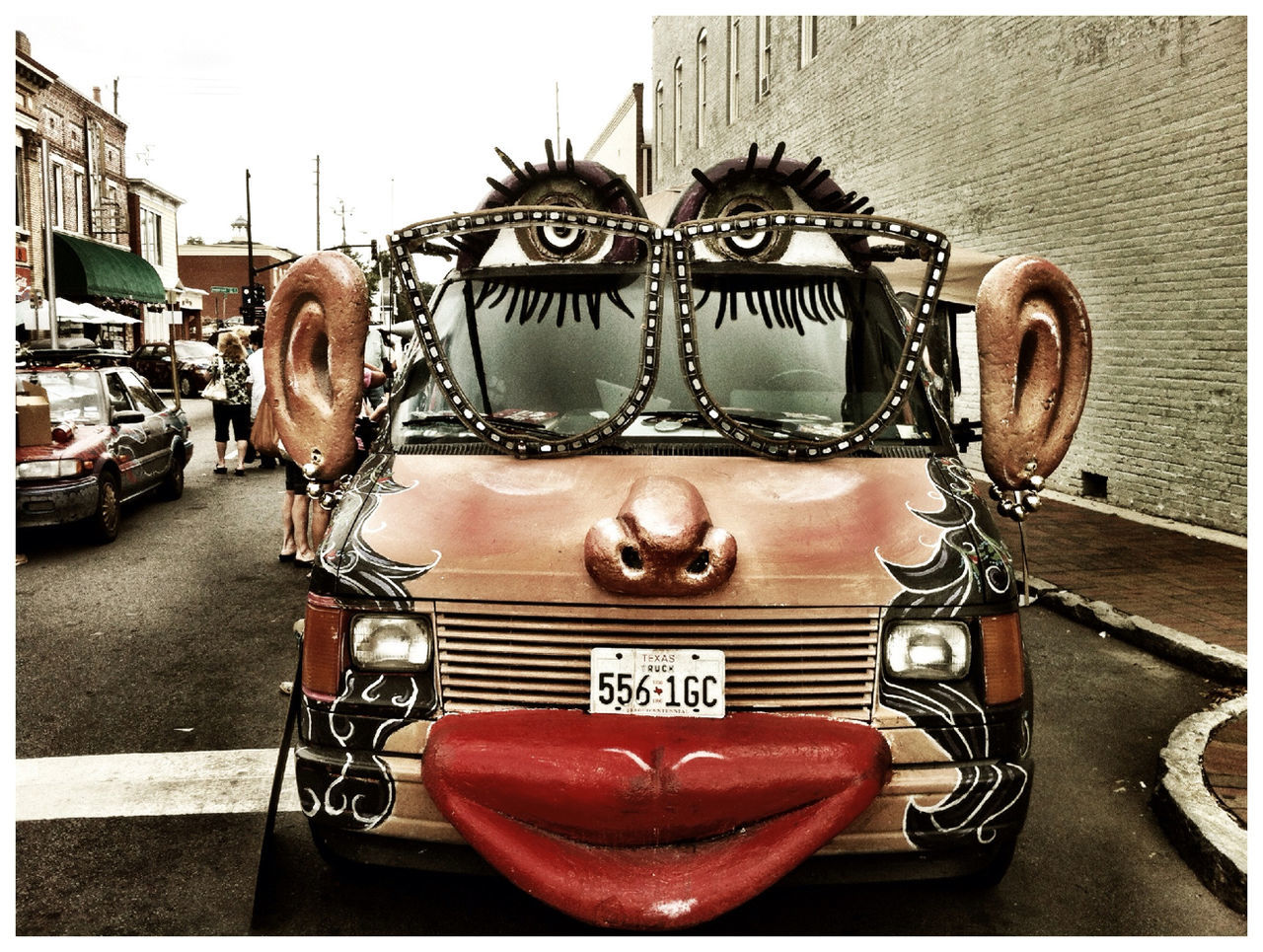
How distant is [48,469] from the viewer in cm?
828

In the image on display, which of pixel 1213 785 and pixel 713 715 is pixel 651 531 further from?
pixel 1213 785

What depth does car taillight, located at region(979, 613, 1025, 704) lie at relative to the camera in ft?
9.05

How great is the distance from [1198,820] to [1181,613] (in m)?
Answer: 3.06

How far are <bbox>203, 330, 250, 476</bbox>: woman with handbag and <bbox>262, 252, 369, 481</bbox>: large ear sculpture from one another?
9.55 meters

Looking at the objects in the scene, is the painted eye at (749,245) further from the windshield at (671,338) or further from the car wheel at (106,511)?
the car wheel at (106,511)

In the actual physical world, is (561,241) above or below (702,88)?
below

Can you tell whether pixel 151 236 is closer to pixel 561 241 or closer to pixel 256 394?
pixel 256 394

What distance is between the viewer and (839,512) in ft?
9.64

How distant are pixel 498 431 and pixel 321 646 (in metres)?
0.89

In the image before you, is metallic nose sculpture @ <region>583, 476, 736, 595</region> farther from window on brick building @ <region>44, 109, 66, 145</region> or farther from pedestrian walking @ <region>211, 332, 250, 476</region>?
window on brick building @ <region>44, 109, 66, 145</region>

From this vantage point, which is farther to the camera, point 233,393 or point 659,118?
point 659,118

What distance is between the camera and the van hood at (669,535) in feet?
8.81

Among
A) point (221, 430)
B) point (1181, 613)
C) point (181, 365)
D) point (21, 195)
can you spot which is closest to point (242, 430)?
point (221, 430)

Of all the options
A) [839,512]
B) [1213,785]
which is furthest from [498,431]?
[1213,785]
